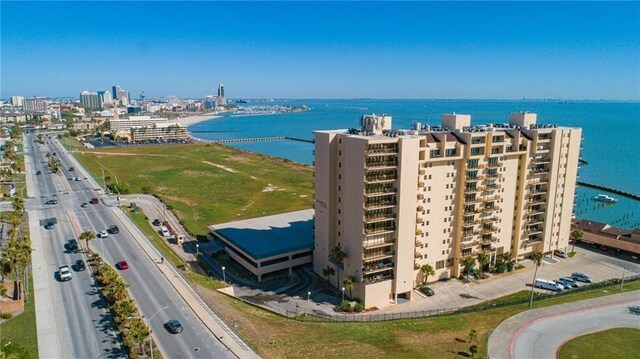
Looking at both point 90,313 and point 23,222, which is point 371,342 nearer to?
point 90,313

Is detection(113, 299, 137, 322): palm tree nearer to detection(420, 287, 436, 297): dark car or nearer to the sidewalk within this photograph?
the sidewalk

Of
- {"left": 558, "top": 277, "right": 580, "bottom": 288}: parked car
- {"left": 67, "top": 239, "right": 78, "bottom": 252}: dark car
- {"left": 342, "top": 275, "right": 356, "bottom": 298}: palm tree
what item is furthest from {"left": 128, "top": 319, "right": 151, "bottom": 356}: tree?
{"left": 558, "top": 277, "right": 580, "bottom": 288}: parked car

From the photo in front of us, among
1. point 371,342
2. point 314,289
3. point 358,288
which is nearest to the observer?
point 371,342

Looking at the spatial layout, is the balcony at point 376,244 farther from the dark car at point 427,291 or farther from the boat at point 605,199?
the boat at point 605,199

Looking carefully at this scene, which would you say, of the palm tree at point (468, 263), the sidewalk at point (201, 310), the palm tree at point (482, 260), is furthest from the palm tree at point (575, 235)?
the sidewalk at point (201, 310)

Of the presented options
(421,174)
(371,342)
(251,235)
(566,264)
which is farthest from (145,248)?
(566,264)
